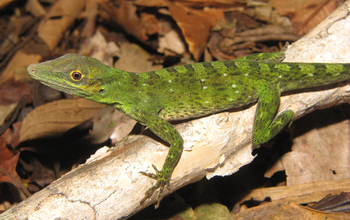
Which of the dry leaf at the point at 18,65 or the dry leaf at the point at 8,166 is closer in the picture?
the dry leaf at the point at 8,166

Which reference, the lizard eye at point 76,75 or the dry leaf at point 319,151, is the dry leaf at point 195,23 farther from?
the lizard eye at point 76,75

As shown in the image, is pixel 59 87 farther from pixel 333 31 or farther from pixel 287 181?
pixel 333 31

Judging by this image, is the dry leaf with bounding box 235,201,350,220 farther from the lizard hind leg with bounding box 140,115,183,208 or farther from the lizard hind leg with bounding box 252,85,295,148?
the lizard hind leg with bounding box 140,115,183,208

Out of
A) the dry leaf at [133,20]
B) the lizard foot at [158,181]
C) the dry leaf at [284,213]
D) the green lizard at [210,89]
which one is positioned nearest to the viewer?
the lizard foot at [158,181]

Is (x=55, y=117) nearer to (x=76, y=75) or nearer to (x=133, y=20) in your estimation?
(x=76, y=75)

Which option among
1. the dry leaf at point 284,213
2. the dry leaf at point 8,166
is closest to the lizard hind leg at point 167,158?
the dry leaf at point 284,213

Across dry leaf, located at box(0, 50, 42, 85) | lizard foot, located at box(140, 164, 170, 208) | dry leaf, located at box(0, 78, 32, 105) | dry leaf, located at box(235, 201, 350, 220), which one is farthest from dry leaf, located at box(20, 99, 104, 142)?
dry leaf, located at box(235, 201, 350, 220)

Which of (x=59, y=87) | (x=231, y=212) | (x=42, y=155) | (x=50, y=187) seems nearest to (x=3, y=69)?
(x=42, y=155)
